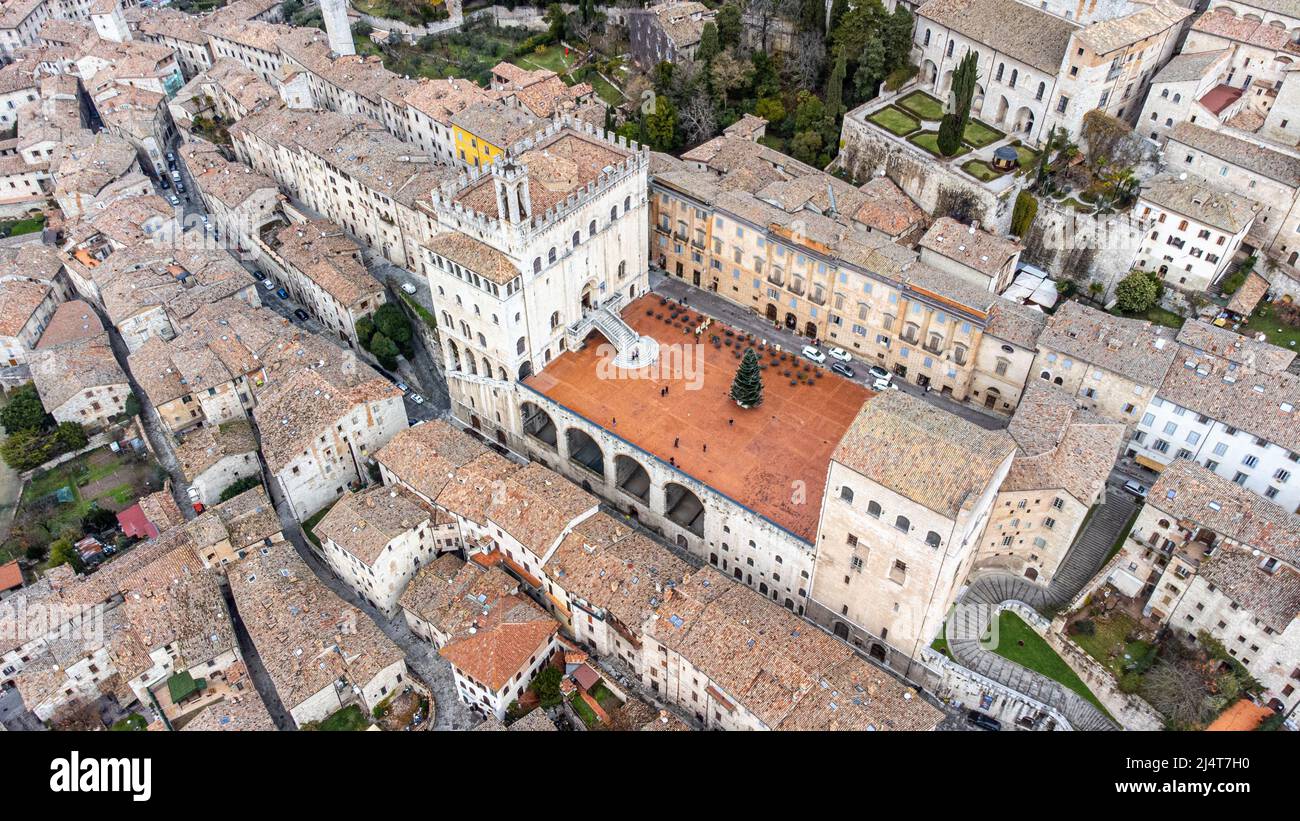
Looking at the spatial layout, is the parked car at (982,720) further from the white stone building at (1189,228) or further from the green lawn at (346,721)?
the white stone building at (1189,228)

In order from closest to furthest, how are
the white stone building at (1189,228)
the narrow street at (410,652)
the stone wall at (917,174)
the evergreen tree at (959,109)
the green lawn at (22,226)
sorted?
the narrow street at (410,652) < the white stone building at (1189,228) < the evergreen tree at (959,109) < the stone wall at (917,174) < the green lawn at (22,226)

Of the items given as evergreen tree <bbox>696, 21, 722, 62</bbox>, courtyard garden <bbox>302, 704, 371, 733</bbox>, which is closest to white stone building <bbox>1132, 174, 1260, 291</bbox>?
evergreen tree <bbox>696, 21, 722, 62</bbox>

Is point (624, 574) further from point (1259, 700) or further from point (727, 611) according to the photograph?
point (1259, 700)

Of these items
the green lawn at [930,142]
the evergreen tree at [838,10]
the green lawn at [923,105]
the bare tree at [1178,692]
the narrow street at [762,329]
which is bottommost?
the bare tree at [1178,692]

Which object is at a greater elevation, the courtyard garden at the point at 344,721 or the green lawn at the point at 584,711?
the green lawn at the point at 584,711

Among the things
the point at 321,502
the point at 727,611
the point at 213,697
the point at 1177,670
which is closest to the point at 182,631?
the point at 213,697

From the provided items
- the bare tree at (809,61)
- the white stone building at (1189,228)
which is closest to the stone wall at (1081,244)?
the white stone building at (1189,228)

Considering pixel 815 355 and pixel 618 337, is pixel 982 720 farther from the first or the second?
pixel 618 337

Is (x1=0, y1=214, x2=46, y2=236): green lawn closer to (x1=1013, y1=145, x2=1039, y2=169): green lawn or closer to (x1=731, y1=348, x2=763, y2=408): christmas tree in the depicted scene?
(x1=731, y1=348, x2=763, y2=408): christmas tree

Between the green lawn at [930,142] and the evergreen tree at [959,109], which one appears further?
the green lawn at [930,142]
